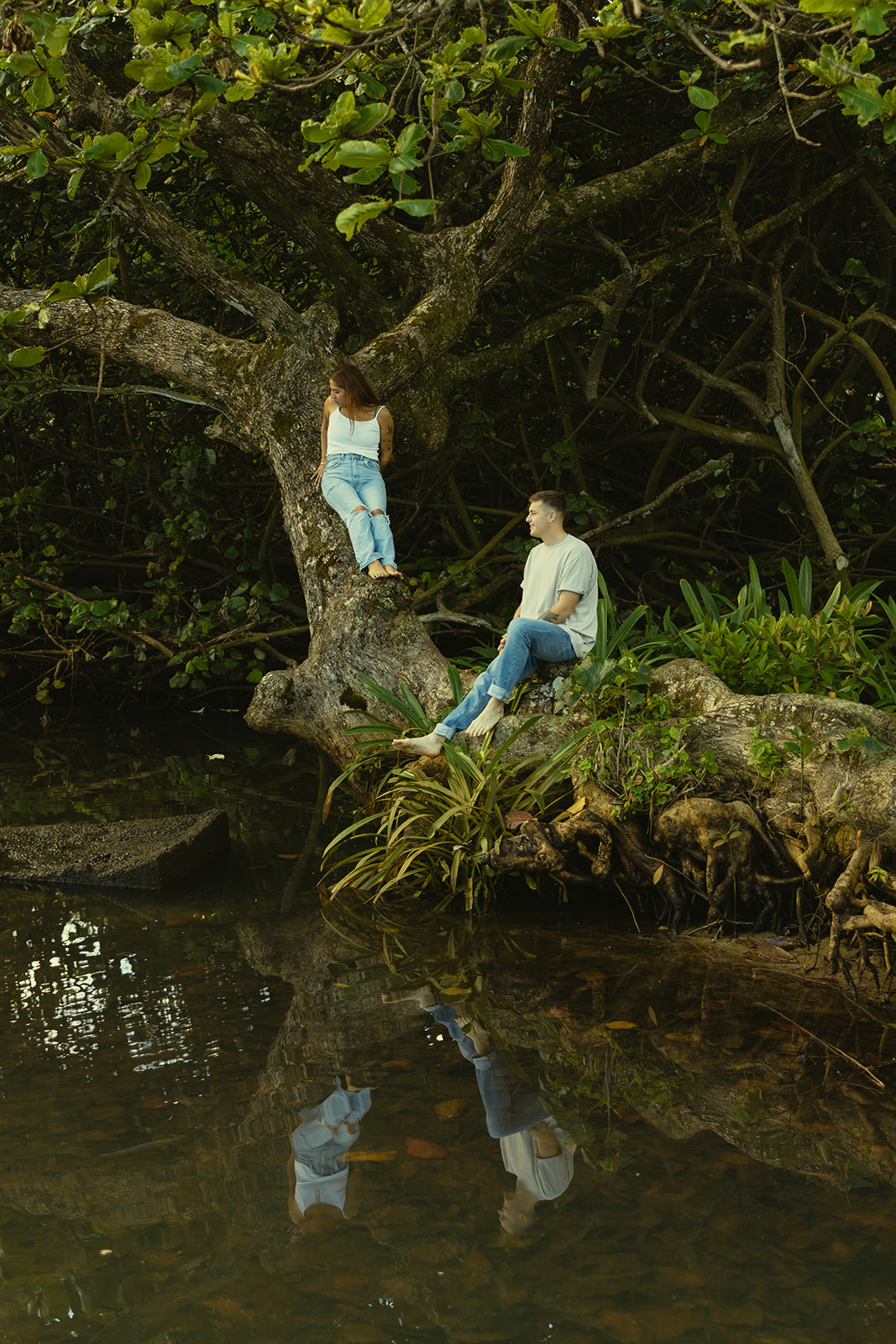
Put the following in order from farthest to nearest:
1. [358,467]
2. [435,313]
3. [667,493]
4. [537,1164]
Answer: [667,493]
[435,313]
[358,467]
[537,1164]

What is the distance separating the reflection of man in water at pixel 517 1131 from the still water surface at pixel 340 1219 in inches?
1.6

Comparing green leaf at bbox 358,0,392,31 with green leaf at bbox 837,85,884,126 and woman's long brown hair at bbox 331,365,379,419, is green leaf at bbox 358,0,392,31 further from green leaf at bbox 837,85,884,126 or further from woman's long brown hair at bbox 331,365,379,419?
Result: woman's long brown hair at bbox 331,365,379,419

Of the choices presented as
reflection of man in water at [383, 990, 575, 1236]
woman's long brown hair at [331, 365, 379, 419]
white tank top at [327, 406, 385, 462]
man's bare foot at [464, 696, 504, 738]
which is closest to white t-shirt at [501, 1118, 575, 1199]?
reflection of man in water at [383, 990, 575, 1236]

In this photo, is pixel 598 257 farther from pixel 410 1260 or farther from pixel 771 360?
pixel 410 1260

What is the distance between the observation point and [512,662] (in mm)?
5633

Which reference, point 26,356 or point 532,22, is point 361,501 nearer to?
point 26,356

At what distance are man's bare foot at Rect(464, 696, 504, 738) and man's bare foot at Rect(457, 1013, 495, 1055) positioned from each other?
1823 mm

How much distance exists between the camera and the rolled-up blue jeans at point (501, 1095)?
3.30 meters

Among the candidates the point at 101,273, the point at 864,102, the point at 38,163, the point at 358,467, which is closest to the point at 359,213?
the point at 864,102

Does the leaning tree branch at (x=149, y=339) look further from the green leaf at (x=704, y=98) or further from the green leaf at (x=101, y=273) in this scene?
the green leaf at (x=704, y=98)

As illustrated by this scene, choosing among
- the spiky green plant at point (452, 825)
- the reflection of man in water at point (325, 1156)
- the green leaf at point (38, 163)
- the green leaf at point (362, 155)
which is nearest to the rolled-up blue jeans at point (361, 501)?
the spiky green plant at point (452, 825)

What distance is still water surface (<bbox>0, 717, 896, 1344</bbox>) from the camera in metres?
2.50

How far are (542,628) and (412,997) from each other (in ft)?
6.79

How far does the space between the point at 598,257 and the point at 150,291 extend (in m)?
3.64
